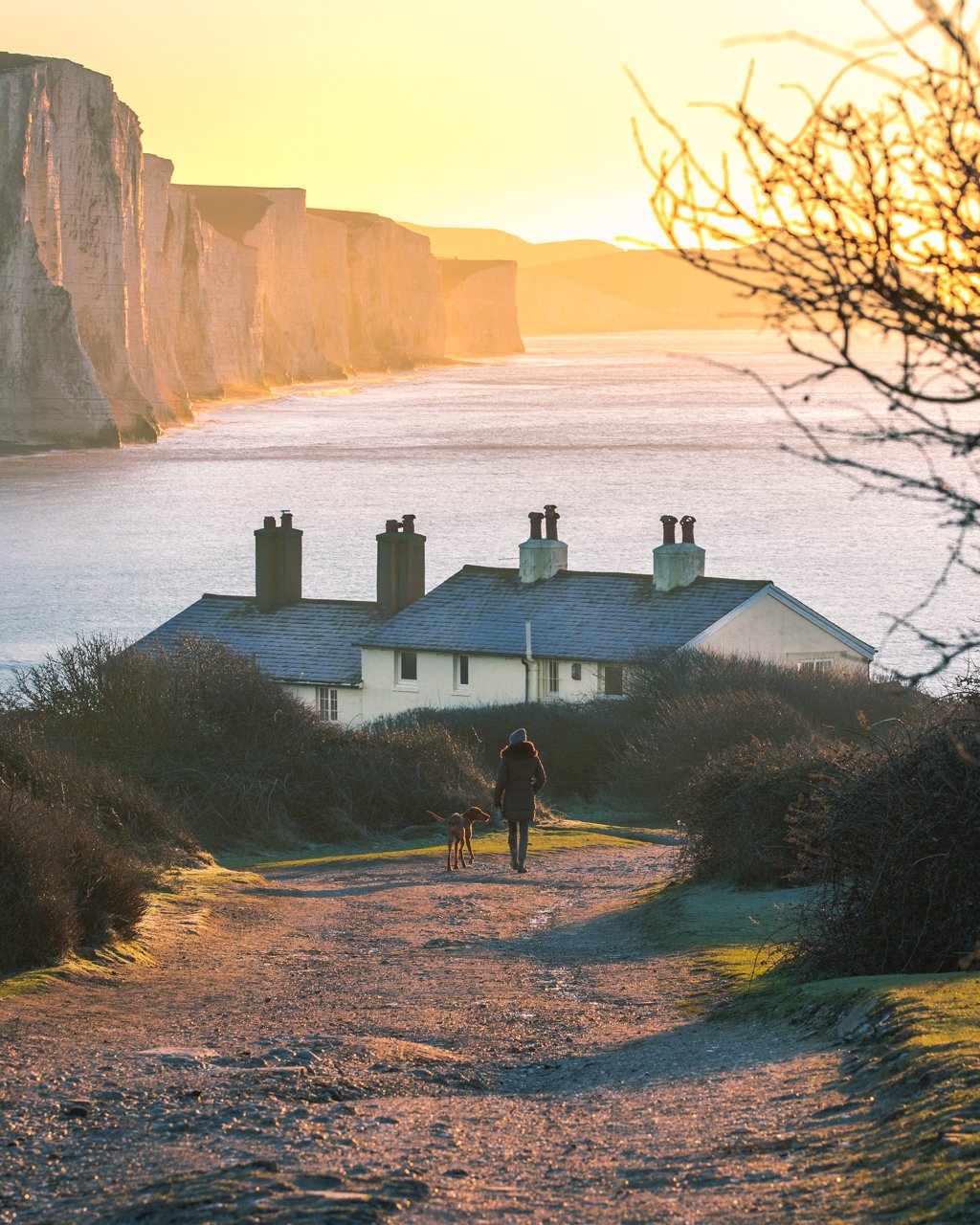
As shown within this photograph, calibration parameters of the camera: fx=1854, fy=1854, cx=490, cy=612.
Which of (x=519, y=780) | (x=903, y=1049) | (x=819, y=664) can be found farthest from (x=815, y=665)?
(x=903, y=1049)

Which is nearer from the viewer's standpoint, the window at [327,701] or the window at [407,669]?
the window at [407,669]

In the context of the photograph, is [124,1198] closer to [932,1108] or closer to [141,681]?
[932,1108]

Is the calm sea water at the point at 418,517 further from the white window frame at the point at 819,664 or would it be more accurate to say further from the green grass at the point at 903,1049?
the green grass at the point at 903,1049

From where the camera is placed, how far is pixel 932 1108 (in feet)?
28.1

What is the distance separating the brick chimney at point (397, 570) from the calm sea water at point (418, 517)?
1632cm

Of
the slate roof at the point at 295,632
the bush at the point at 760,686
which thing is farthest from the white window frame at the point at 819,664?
the slate roof at the point at 295,632

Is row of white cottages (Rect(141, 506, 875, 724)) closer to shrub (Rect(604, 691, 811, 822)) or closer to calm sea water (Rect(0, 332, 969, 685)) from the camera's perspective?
shrub (Rect(604, 691, 811, 822))

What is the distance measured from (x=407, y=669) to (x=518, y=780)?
24.5m

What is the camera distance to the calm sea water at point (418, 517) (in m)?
76.4

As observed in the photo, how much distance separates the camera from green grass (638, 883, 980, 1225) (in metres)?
7.58

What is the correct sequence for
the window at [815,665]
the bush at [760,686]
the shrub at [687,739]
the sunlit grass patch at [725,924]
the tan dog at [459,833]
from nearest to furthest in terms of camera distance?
1. the sunlit grass patch at [725,924]
2. the tan dog at [459,833]
3. the shrub at [687,739]
4. the bush at [760,686]
5. the window at [815,665]

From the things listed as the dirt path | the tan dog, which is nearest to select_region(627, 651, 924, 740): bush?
the tan dog

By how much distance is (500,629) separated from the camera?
4525cm

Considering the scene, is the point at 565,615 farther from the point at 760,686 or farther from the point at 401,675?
the point at 760,686
